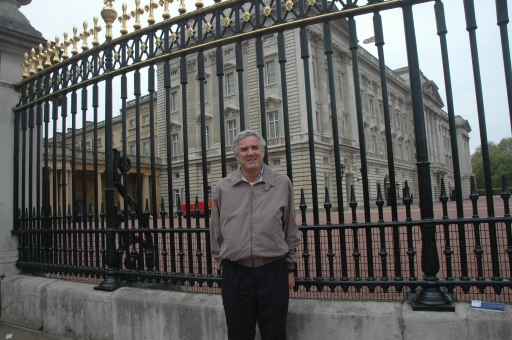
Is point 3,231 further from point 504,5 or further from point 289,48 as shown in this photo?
point 289,48

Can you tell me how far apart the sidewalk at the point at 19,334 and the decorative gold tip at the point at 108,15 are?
3.46m

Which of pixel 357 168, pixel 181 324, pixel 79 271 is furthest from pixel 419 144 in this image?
pixel 357 168

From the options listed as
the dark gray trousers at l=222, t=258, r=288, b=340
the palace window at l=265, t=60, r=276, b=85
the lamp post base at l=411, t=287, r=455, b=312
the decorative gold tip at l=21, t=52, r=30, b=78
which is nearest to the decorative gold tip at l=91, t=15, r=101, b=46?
the decorative gold tip at l=21, t=52, r=30, b=78

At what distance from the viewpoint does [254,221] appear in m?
2.66

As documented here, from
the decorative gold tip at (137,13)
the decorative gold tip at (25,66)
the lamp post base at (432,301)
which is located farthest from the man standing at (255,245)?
the decorative gold tip at (25,66)

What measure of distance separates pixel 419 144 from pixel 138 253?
9.90 feet

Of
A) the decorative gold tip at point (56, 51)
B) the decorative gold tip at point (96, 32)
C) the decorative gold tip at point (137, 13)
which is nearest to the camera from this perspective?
the decorative gold tip at point (137, 13)

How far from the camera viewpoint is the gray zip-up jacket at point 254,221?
2645mm

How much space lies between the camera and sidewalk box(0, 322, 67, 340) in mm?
4332

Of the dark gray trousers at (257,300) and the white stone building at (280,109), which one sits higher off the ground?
the white stone building at (280,109)

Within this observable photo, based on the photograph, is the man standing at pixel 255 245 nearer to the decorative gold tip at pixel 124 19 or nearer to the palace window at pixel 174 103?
the decorative gold tip at pixel 124 19

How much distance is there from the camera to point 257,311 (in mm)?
2740

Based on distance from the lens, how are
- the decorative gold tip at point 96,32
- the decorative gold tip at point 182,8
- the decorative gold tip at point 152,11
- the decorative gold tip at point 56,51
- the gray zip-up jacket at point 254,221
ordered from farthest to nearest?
1. the decorative gold tip at point 56,51
2. the decorative gold tip at point 96,32
3. the decorative gold tip at point 152,11
4. the decorative gold tip at point 182,8
5. the gray zip-up jacket at point 254,221

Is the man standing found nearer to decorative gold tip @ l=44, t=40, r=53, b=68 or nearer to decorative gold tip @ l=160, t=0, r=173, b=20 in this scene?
decorative gold tip @ l=160, t=0, r=173, b=20
